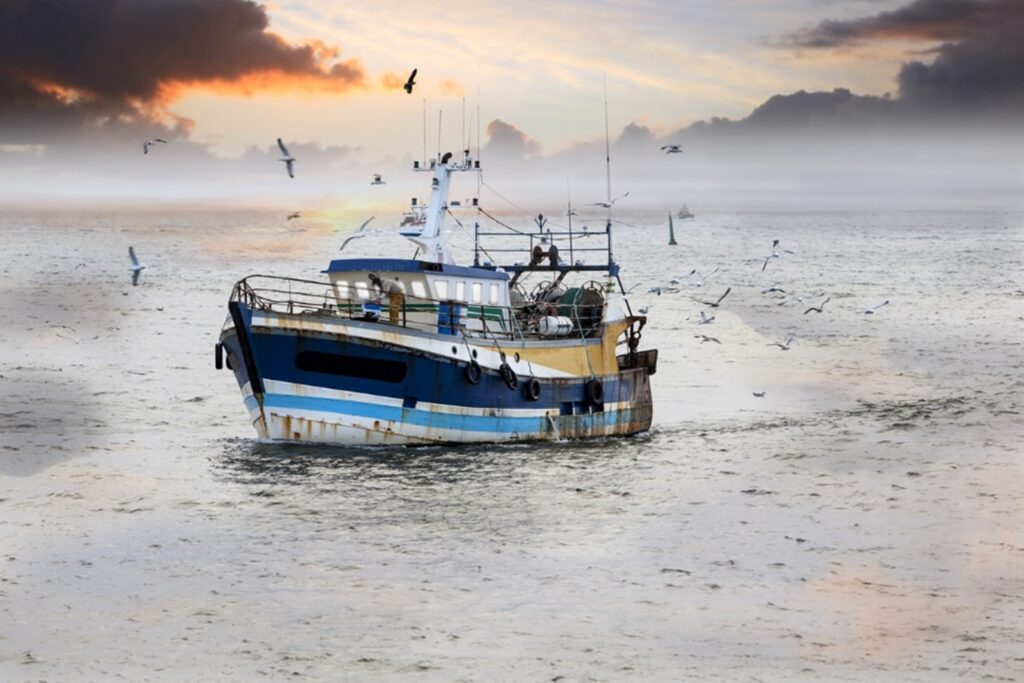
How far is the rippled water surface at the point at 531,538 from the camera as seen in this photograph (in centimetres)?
1842

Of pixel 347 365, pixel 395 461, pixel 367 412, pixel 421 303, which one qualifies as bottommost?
A: pixel 395 461

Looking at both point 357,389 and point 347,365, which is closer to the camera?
point 347,365

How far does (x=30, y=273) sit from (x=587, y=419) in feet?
244

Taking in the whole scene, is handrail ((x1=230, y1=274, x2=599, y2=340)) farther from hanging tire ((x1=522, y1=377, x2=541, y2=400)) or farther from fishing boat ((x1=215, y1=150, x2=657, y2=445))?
hanging tire ((x1=522, y1=377, x2=541, y2=400))

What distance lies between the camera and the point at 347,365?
29969mm

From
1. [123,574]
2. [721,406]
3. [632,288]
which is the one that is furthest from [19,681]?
[632,288]

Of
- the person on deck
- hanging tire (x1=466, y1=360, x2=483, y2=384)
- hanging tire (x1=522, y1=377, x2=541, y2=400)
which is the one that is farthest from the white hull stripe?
the person on deck

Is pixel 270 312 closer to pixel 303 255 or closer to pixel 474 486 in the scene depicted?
pixel 474 486

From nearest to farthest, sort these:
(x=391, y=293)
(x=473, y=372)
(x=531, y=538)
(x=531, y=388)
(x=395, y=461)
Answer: (x=531, y=538)
(x=395, y=461)
(x=473, y=372)
(x=391, y=293)
(x=531, y=388)

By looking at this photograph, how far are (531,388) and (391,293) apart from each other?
13.3ft

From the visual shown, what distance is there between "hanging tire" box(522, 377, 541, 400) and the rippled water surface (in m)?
1.22

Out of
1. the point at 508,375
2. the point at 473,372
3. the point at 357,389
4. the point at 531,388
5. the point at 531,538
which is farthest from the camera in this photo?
the point at 531,388

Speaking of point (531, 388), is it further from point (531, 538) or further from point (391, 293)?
point (531, 538)

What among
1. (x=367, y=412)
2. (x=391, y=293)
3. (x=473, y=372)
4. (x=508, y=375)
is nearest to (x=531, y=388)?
(x=508, y=375)
